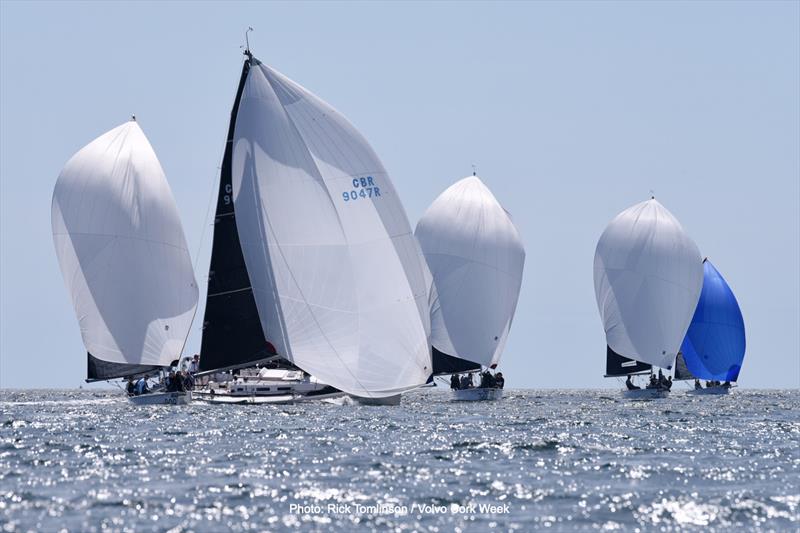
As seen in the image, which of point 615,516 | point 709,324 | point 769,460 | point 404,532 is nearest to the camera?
point 404,532

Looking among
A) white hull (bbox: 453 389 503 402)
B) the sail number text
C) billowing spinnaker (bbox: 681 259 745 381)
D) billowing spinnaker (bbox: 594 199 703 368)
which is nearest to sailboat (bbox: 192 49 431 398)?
the sail number text

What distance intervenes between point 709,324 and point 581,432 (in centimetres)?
4890

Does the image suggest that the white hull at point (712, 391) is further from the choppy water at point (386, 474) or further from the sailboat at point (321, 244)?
the sailboat at point (321, 244)

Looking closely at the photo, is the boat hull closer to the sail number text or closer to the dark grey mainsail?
the sail number text

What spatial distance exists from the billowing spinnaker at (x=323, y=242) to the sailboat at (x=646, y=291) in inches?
1217

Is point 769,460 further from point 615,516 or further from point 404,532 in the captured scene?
point 404,532

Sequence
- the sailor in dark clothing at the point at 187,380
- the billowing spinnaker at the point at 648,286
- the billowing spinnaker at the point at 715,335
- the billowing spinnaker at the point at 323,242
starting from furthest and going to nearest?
the billowing spinnaker at the point at 715,335 < the billowing spinnaker at the point at 648,286 < the sailor in dark clothing at the point at 187,380 < the billowing spinnaker at the point at 323,242

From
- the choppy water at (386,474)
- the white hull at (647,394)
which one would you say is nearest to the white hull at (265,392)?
the choppy water at (386,474)

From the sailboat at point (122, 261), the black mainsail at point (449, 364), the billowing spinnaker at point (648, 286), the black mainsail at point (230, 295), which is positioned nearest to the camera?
the black mainsail at point (230, 295)

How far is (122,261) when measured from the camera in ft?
166

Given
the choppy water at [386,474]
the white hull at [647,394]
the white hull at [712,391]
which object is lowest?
the choppy water at [386,474]

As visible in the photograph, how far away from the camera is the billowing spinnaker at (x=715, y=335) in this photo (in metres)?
84.8

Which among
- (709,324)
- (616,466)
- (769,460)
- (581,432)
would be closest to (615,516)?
(616,466)

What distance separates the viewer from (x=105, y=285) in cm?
5056
